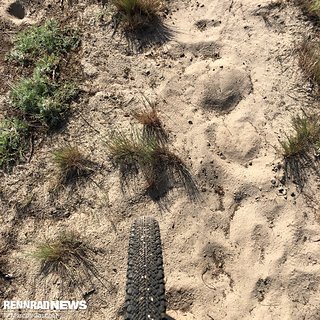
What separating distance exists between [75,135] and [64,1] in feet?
5.98

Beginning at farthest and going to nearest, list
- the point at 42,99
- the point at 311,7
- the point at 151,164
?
the point at 311,7, the point at 42,99, the point at 151,164

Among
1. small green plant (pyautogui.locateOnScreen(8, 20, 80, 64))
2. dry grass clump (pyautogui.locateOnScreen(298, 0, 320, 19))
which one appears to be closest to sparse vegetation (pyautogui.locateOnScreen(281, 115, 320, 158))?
dry grass clump (pyautogui.locateOnScreen(298, 0, 320, 19))

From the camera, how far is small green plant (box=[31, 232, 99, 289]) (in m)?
3.84

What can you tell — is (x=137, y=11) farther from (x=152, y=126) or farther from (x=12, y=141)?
(x=12, y=141)

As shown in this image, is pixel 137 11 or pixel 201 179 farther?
pixel 137 11

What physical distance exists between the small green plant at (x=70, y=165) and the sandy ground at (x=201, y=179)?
0.13m

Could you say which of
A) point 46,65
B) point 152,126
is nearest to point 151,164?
point 152,126

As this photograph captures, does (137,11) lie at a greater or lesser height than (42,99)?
greater

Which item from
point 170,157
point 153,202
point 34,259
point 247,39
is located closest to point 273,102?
point 247,39

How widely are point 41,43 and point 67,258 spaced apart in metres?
2.45

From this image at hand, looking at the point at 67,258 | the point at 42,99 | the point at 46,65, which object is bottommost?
the point at 67,258

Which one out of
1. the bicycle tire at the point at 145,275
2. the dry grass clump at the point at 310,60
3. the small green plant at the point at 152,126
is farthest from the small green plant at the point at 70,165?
the dry grass clump at the point at 310,60

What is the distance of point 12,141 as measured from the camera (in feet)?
14.6

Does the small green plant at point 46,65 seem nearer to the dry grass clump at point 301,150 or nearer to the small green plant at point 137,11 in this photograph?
the small green plant at point 137,11
